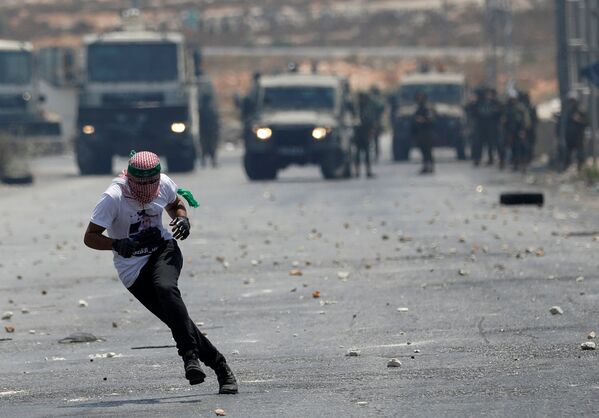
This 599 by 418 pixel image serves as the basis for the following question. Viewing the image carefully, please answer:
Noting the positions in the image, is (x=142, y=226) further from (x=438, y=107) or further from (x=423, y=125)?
(x=438, y=107)

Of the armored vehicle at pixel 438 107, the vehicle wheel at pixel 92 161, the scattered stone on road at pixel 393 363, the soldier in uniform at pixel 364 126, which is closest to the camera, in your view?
the scattered stone on road at pixel 393 363

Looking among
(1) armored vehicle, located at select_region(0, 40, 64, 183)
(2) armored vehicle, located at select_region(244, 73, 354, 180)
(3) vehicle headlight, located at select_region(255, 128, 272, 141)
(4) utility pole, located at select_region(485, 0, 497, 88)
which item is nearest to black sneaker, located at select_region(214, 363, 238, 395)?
(2) armored vehicle, located at select_region(244, 73, 354, 180)

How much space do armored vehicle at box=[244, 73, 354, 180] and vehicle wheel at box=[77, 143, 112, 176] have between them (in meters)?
4.39

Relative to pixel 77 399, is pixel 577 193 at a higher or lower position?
lower

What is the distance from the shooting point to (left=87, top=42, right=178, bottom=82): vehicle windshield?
120ft

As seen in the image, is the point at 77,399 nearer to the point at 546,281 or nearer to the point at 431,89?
the point at 546,281

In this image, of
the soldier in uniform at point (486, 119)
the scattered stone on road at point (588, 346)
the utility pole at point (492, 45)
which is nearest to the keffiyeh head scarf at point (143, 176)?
the scattered stone on road at point (588, 346)

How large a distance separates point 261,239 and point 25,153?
21.6m

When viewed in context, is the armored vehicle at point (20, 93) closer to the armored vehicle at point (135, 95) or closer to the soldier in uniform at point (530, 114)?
the armored vehicle at point (135, 95)

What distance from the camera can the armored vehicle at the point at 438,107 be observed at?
4322cm

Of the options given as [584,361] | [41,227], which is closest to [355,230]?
[41,227]

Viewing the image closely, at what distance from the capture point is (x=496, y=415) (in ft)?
26.7

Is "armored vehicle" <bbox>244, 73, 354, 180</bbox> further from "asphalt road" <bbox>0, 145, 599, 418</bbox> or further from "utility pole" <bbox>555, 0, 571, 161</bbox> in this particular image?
"asphalt road" <bbox>0, 145, 599, 418</bbox>

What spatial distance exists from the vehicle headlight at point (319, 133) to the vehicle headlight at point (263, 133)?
91 centimetres
